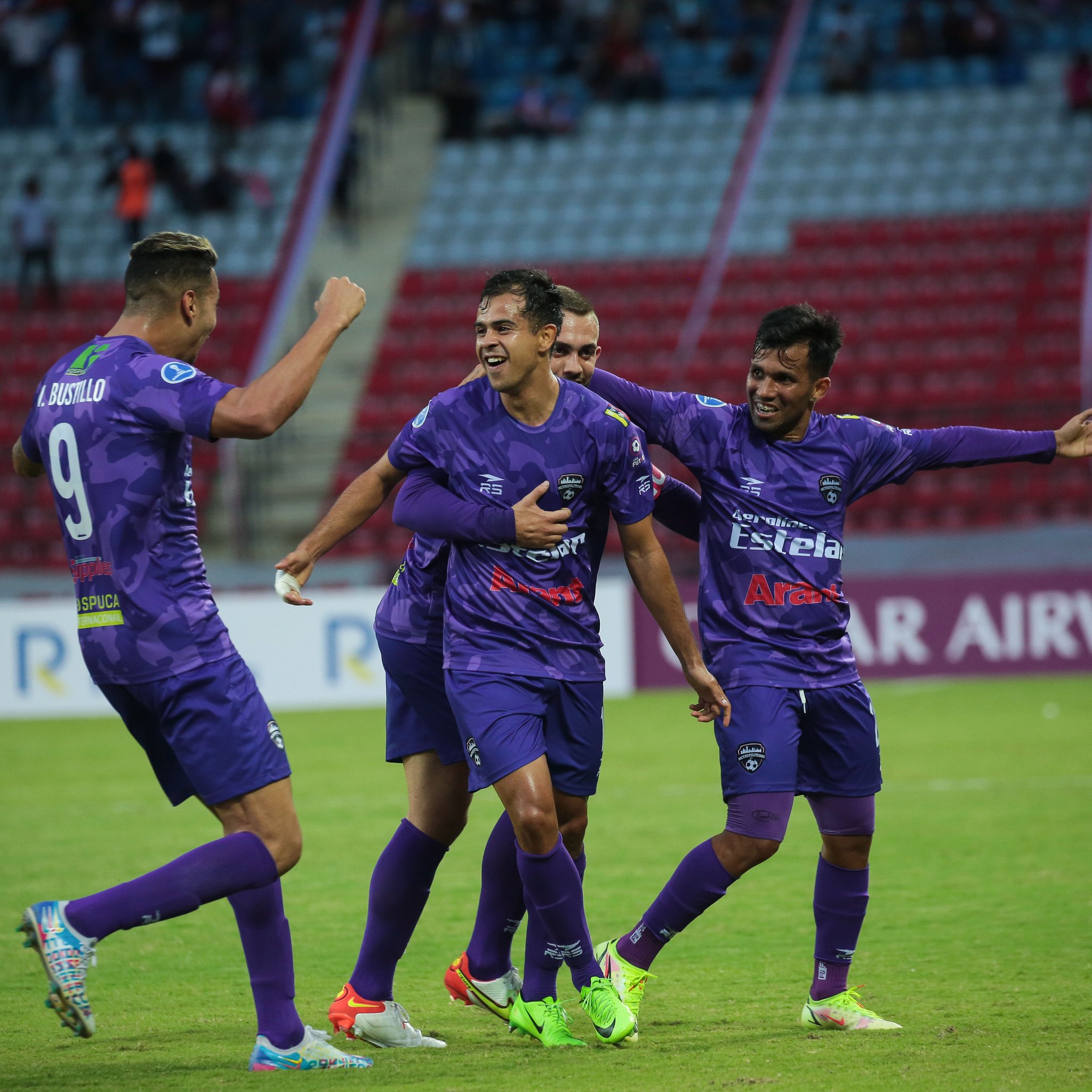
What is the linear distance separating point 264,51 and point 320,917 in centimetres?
1888

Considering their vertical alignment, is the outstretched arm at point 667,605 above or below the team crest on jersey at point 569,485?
below

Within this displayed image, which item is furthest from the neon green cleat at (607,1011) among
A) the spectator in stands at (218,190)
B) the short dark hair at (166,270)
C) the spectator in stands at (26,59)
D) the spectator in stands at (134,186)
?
the spectator in stands at (26,59)

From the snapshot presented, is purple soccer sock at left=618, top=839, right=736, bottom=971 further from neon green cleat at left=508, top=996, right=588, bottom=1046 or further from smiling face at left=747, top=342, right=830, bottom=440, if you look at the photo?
smiling face at left=747, top=342, right=830, bottom=440

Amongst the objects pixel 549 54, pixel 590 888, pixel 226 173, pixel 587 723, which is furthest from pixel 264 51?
pixel 587 723

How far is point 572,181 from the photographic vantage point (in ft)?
73.0

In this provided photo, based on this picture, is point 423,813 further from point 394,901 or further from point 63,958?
point 63,958

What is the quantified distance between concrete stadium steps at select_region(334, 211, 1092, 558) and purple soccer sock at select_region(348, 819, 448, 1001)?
11.5 metres

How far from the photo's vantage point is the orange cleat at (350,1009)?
15.2 ft

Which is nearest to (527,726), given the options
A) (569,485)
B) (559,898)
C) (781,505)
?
(559,898)

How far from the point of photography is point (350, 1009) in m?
4.65

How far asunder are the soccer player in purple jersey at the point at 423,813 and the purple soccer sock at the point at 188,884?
2.25 ft

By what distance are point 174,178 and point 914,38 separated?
10.4 metres

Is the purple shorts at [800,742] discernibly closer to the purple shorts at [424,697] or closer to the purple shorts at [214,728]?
the purple shorts at [424,697]

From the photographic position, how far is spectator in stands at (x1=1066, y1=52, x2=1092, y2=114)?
835 inches
